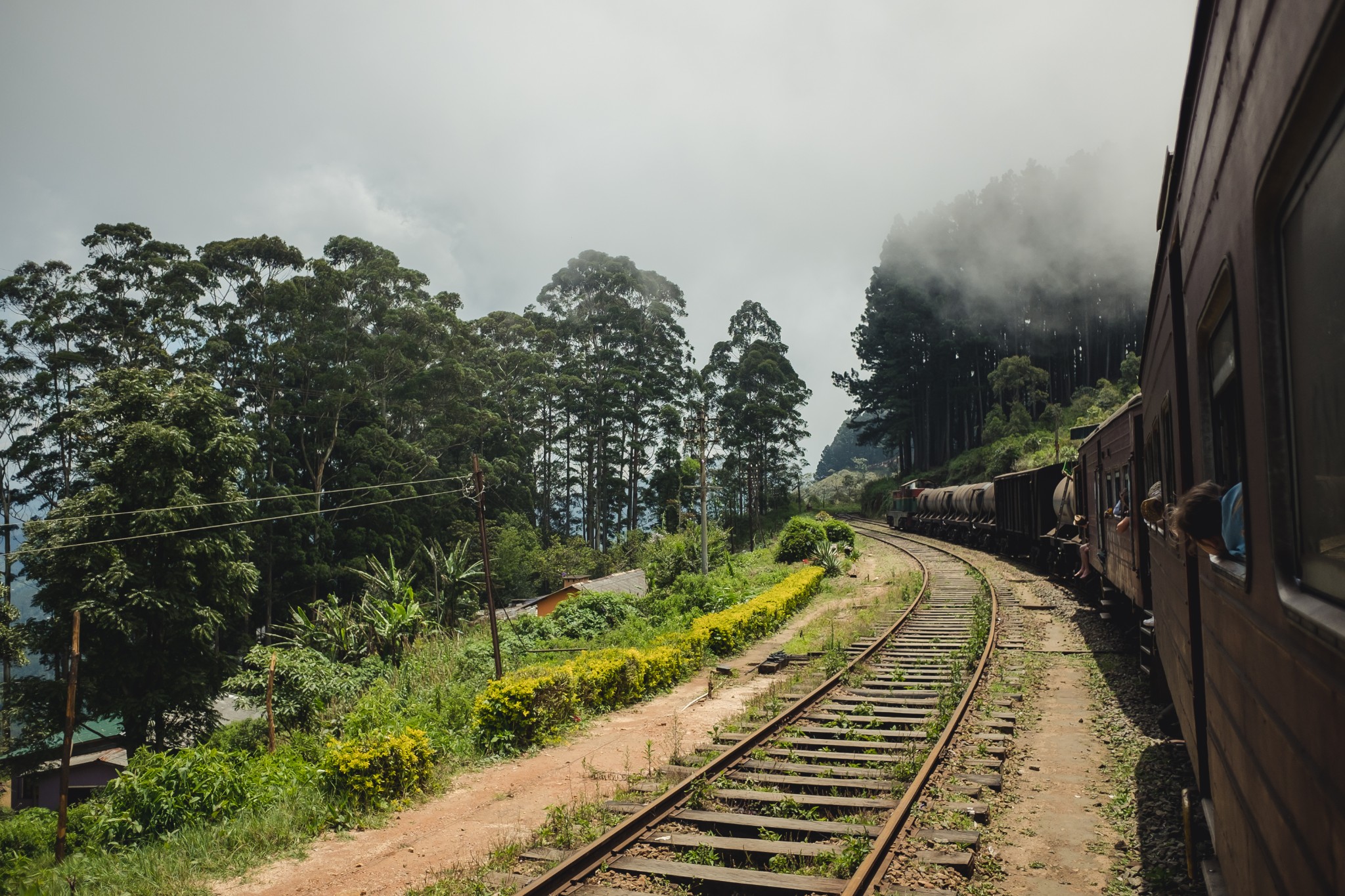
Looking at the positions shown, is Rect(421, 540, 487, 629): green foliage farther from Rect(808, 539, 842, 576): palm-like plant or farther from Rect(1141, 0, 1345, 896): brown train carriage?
Rect(1141, 0, 1345, 896): brown train carriage

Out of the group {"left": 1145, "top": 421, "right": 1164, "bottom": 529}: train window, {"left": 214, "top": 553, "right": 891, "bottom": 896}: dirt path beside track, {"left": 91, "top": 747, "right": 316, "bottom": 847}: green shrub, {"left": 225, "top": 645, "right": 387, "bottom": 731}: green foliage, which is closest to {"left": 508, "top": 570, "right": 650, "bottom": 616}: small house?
{"left": 225, "top": 645, "right": 387, "bottom": 731}: green foliage

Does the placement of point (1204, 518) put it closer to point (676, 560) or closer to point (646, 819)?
point (646, 819)

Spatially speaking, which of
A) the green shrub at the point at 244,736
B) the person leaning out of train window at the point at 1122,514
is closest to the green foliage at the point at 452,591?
the green shrub at the point at 244,736

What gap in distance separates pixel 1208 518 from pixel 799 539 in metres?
26.9

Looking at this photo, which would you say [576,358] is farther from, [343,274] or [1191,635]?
[1191,635]

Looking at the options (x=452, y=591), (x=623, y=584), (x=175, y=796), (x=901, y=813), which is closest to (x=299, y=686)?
(x=175, y=796)

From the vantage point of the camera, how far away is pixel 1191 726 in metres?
4.62

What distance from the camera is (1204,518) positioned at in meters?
3.00

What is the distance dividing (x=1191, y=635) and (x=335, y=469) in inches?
1616

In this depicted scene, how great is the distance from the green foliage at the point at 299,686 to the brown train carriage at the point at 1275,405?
15.9 meters

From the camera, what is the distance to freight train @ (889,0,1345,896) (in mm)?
1517

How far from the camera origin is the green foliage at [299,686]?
51.9ft

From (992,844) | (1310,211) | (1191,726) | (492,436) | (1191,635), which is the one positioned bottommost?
(992,844)

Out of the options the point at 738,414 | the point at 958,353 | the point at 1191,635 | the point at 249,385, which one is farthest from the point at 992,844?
the point at 958,353
